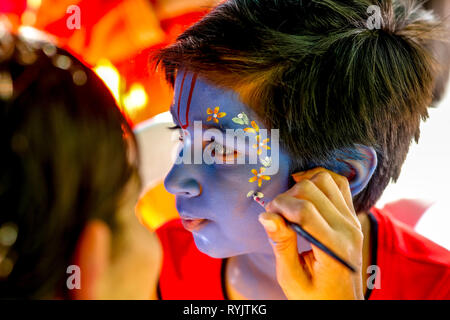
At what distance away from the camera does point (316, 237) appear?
625 mm

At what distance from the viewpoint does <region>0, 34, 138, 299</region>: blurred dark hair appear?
1.83ft

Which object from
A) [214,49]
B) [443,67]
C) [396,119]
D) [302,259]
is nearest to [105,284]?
[302,259]

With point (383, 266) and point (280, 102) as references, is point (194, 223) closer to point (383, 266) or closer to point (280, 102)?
point (280, 102)

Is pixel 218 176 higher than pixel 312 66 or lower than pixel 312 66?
lower

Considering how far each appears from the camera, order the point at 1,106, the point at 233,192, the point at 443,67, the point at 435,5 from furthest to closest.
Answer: the point at 435,5, the point at 443,67, the point at 233,192, the point at 1,106

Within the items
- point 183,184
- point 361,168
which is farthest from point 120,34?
point 361,168

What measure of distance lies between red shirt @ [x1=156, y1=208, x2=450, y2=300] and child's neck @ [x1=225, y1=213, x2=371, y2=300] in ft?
0.05

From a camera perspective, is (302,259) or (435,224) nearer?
(302,259)

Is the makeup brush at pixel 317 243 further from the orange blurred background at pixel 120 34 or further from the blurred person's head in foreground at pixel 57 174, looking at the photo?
the orange blurred background at pixel 120 34

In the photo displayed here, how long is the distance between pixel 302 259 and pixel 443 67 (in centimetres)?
56

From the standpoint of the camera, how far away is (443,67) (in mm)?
958

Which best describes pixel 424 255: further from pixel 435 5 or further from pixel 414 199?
pixel 435 5

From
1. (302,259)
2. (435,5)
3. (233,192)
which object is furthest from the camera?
(435,5)

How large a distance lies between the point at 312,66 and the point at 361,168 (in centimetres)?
21
